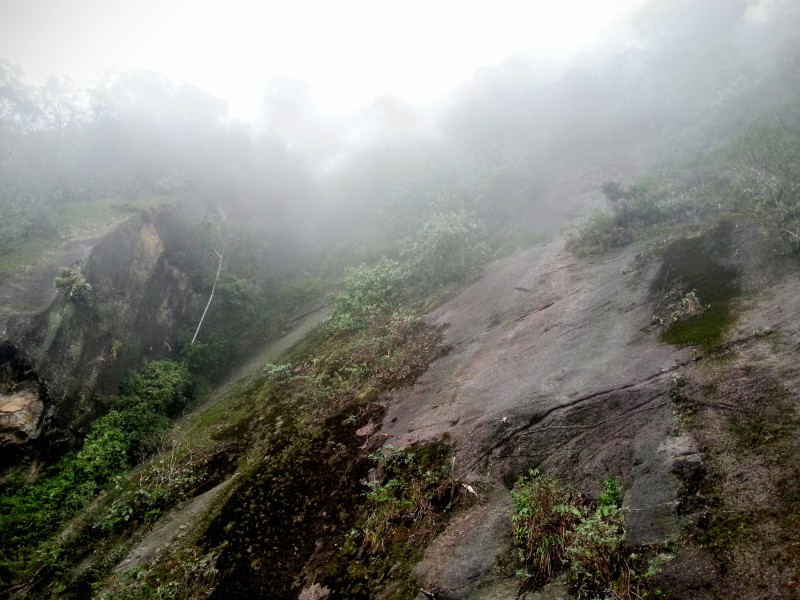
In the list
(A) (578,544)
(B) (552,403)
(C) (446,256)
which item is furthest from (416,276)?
(A) (578,544)

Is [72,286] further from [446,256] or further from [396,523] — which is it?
[446,256]

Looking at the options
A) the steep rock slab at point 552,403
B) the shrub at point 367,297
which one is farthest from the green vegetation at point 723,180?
the shrub at point 367,297

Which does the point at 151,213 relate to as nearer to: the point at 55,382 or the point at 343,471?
the point at 55,382

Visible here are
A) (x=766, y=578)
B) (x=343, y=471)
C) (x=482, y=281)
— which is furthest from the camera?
(x=482, y=281)

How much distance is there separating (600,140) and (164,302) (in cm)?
2921

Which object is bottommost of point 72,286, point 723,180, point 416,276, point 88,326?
point 723,180

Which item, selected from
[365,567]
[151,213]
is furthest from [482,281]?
[151,213]

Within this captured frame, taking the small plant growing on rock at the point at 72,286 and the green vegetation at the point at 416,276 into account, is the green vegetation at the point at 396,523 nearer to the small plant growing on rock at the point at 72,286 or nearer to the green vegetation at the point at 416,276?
the green vegetation at the point at 416,276

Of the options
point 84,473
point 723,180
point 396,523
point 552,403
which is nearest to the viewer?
point 396,523

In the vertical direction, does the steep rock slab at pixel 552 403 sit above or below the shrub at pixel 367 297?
below

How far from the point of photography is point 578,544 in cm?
430

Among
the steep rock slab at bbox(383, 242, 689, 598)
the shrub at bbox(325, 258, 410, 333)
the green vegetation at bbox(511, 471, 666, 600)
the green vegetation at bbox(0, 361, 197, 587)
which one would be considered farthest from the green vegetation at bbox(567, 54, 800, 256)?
the green vegetation at bbox(0, 361, 197, 587)

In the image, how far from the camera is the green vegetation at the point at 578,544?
12.8 ft

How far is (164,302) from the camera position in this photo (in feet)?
56.2
